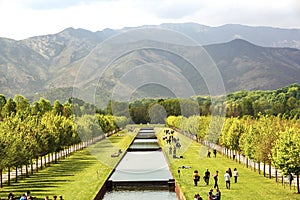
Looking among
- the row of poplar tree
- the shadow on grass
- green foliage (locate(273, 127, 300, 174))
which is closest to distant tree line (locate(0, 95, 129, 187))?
the shadow on grass

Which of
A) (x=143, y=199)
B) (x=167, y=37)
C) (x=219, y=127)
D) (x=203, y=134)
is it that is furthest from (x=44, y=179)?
(x=167, y=37)

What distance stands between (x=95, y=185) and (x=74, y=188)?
2.52 metres

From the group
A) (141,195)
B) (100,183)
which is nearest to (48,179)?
(100,183)

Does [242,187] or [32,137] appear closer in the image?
[242,187]

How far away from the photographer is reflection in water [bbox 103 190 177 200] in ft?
113

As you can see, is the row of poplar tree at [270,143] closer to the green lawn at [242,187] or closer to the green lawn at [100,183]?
the green lawn at [242,187]

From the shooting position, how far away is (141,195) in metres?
35.6

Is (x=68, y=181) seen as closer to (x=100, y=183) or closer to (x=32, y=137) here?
(x=100, y=183)

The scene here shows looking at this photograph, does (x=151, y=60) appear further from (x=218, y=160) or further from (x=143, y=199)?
(x=143, y=199)

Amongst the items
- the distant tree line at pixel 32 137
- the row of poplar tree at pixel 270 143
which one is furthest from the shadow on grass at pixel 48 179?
the row of poplar tree at pixel 270 143

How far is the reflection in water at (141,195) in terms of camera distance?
34.4 metres

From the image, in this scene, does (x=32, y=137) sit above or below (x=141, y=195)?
above

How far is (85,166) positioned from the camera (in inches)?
1946

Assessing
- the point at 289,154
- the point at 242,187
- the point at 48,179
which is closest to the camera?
the point at 289,154
